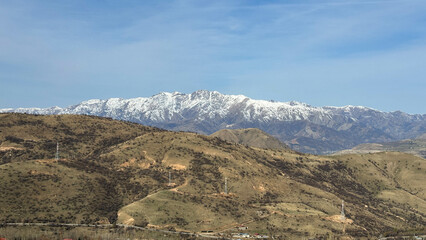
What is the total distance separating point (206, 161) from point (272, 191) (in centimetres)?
3187

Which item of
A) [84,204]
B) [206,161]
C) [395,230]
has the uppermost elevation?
[206,161]

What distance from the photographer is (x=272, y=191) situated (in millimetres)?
180375

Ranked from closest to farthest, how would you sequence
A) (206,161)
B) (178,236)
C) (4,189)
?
(178,236) < (4,189) < (206,161)

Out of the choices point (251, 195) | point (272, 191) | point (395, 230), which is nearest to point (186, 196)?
point (251, 195)

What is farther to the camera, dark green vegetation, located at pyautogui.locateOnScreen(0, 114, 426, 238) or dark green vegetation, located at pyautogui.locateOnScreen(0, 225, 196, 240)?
dark green vegetation, located at pyautogui.locateOnScreen(0, 114, 426, 238)

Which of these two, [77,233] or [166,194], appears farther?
[166,194]

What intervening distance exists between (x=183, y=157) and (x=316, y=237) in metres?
71.4

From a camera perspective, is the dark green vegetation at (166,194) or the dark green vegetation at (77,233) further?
the dark green vegetation at (166,194)

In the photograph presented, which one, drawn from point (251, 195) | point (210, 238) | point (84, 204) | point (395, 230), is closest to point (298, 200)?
point (251, 195)

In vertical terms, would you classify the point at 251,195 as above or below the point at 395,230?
above

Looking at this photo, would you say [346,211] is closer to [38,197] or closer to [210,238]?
[210,238]

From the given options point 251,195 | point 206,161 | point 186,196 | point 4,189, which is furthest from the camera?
point 206,161

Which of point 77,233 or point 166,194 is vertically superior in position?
point 166,194

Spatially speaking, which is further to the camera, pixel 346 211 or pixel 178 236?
pixel 346 211
